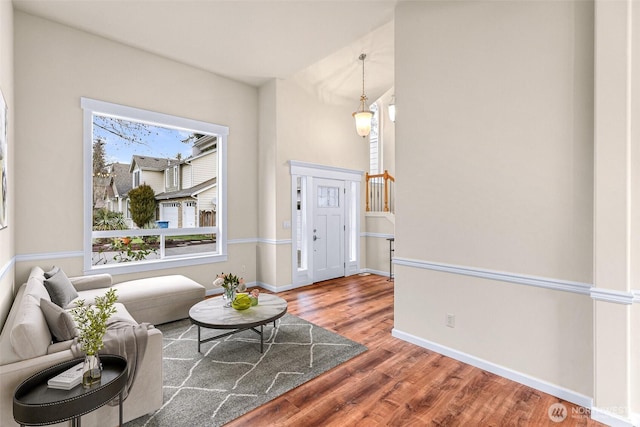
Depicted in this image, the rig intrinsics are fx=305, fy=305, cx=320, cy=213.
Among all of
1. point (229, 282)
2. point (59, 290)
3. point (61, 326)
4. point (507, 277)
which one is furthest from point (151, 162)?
point (507, 277)

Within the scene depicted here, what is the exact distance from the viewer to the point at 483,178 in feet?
9.00

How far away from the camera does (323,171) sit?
5.91 metres

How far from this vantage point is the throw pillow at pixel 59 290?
3.00m

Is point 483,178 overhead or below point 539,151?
below

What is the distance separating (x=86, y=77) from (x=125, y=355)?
11.9ft

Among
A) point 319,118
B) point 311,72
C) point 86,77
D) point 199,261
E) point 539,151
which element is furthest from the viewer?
point 319,118

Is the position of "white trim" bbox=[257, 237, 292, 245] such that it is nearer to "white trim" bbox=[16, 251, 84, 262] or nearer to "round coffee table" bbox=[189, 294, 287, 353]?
"round coffee table" bbox=[189, 294, 287, 353]

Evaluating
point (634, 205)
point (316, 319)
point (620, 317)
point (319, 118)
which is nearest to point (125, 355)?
point (316, 319)

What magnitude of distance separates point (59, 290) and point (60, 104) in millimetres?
2215

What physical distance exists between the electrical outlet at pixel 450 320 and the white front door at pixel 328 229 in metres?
3.14

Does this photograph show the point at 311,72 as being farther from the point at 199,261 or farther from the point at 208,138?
the point at 199,261

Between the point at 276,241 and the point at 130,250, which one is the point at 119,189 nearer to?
the point at 130,250

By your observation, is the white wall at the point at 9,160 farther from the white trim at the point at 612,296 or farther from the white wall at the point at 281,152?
the white trim at the point at 612,296

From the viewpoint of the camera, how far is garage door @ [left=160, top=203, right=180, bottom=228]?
4.61 meters
